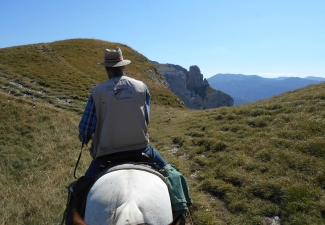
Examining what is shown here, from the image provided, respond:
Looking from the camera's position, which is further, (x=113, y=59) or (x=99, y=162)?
(x=113, y=59)

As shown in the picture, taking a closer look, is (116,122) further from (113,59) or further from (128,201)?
(128,201)

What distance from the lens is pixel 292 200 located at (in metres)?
6.39

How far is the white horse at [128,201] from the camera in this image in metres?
2.78

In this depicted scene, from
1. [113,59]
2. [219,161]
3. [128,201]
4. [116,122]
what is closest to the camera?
[128,201]

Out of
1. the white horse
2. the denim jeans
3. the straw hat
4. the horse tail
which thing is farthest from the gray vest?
the horse tail

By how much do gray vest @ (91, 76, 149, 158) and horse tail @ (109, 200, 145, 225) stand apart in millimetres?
1659

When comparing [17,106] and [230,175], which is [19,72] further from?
[230,175]

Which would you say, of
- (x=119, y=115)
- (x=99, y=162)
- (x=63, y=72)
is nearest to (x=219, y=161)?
(x=99, y=162)

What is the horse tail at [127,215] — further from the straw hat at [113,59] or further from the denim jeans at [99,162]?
the straw hat at [113,59]

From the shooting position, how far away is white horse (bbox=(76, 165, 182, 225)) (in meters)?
2.78

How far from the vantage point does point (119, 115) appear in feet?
14.4

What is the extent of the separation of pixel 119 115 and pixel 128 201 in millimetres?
1756

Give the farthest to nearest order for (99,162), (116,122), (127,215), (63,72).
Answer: (63,72) → (99,162) → (116,122) → (127,215)

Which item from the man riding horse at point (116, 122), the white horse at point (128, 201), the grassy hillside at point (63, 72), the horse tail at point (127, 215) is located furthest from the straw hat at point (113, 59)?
the grassy hillside at point (63, 72)
